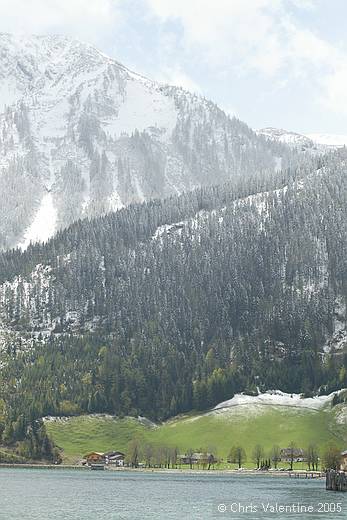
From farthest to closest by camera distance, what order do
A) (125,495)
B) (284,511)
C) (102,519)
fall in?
1. (125,495)
2. (284,511)
3. (102,519)

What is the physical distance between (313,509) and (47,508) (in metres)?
44.3

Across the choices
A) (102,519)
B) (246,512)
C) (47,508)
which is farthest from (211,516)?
(47,508)

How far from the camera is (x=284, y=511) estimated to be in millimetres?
159500

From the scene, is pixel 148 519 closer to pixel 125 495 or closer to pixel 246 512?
pixel 246 512

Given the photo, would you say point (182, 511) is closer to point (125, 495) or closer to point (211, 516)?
point (211, 516)

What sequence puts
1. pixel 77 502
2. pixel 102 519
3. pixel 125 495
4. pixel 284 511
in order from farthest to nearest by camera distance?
pixel 125 495 → pixel 77 502 → pixel 284 511 → pixel 102 519

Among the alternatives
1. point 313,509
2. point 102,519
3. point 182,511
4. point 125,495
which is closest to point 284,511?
point 313,509

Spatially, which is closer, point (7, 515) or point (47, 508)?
point (7, 515)

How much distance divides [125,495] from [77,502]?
2098 centimetres

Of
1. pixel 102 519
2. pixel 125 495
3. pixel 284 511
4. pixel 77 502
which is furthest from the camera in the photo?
pixel 125 495

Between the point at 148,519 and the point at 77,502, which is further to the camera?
the point at 77,502

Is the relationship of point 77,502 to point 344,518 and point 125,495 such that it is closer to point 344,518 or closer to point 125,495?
point 125,495

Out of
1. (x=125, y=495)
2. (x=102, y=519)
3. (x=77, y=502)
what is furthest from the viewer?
(x=125, y=495)

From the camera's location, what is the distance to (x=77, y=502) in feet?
571
